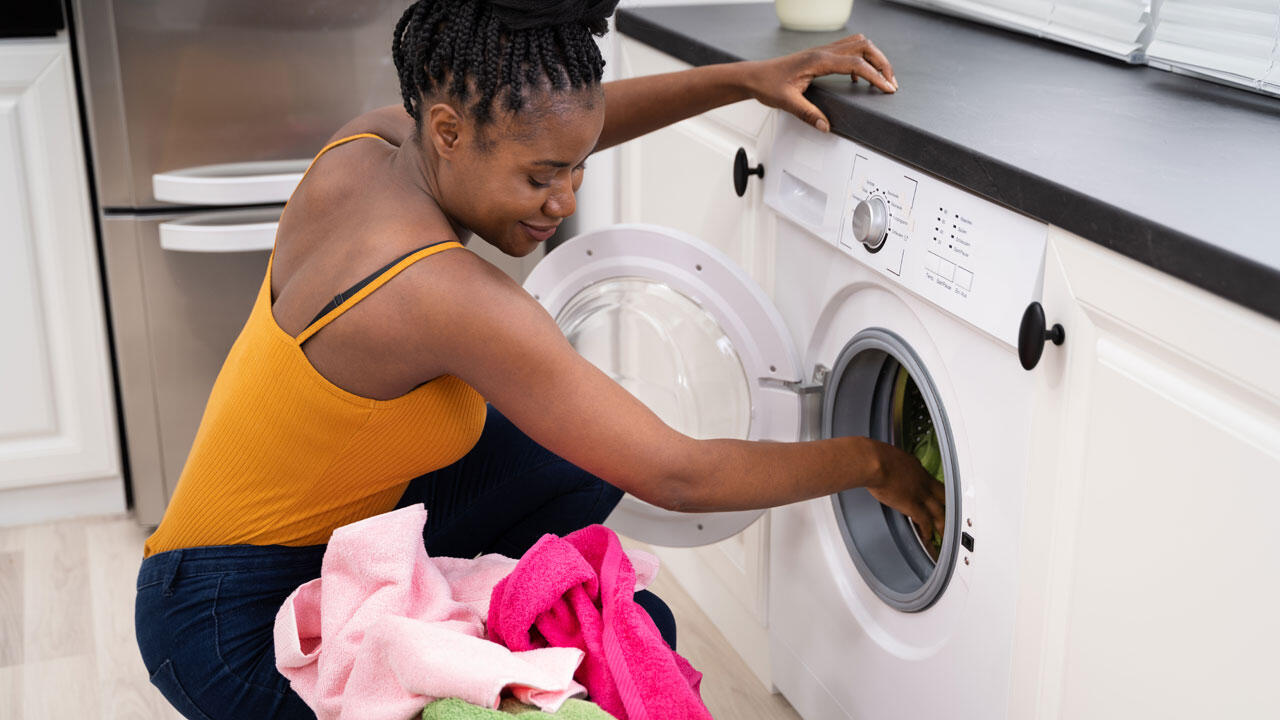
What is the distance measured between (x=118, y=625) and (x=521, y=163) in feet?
4.67

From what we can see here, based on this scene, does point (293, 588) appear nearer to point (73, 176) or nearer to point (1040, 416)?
point (1040, 416)

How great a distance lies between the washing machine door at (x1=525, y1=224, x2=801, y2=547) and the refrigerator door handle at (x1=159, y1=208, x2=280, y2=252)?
73 centimetres

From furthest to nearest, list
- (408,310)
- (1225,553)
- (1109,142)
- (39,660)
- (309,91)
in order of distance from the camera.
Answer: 1. (309,91)
2. (39,660)
3. (1109,142)
4. (408,310)
5. (1225,553)

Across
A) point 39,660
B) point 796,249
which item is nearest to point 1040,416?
point 796,249

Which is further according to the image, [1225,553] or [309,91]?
[309,91]

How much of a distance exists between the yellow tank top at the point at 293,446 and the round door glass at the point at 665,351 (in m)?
0.39

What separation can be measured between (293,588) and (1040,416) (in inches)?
31.0

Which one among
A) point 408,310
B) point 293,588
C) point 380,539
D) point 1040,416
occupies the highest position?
point 408,310

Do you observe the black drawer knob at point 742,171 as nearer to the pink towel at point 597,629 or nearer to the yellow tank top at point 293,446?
the yellow tank top at point 293,446

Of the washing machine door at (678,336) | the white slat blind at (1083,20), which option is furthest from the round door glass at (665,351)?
the white slat blind at (1083,20)

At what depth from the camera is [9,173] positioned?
2.21m

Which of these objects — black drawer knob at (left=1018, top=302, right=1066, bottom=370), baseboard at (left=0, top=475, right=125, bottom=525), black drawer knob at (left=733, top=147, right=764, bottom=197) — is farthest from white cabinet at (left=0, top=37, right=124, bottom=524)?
black drawer knob at (left=1018, top=302, right=1066, bottom=370)

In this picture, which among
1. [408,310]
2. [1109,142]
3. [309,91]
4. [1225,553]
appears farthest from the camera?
[309,91]

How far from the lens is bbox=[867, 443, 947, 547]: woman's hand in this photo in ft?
4.42
